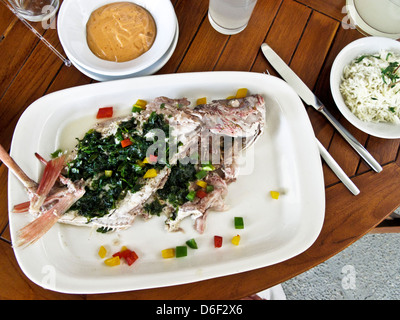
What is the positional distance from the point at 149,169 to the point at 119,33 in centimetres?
86

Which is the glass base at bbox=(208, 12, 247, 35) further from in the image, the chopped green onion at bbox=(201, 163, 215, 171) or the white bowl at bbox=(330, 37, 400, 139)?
the chopped green onion at bbox=(201, 163, 215, 171)

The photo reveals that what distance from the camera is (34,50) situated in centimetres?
212

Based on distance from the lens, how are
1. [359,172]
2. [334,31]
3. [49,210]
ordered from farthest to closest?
[334,31]
[359,172]
[49,210]

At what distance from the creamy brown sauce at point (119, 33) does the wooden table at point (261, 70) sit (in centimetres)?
24

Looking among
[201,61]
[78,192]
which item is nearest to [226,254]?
[78,192]

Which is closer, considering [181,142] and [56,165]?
[56,165]

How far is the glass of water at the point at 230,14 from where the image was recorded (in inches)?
75.9

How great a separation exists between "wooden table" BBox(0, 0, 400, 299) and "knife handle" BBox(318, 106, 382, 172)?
4cm

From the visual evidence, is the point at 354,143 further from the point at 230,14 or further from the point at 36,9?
the point at 36,9

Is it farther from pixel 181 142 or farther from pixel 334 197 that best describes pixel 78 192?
pixel 334 197

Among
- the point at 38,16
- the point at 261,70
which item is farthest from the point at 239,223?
the point at 38,16

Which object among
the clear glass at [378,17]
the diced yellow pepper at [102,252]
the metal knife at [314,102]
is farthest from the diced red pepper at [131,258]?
the clear glass at [378,17]

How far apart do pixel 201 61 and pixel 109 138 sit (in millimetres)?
830

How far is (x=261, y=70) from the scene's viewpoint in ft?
Answer: 7.09
